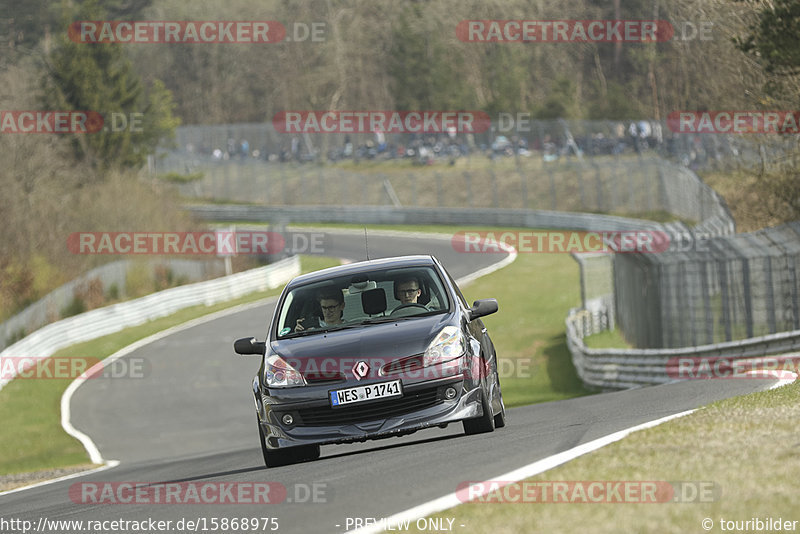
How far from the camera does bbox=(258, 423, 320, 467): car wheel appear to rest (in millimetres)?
9906

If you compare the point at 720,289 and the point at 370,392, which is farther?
the point at 720,289

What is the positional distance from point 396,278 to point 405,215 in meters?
52.5

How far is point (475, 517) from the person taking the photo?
19.9 feet

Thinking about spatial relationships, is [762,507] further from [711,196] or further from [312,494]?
[711,196]

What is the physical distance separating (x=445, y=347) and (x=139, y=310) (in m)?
31.9

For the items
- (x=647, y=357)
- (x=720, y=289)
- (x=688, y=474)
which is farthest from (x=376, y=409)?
(x=647, y=357)

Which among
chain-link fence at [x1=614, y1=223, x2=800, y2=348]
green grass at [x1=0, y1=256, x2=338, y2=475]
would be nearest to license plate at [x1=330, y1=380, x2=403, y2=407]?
chain-link fence at [x1=614, y1=223, x2=800, y2=348]

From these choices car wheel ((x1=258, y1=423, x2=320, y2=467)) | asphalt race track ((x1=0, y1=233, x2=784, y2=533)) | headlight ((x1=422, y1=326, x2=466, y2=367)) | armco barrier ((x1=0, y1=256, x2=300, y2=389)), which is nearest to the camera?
asphalt race track ((x1=0, y1=233, x2=784, y2=533))

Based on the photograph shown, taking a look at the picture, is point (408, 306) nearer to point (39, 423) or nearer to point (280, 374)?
point (280, 374)

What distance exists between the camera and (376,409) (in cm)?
927

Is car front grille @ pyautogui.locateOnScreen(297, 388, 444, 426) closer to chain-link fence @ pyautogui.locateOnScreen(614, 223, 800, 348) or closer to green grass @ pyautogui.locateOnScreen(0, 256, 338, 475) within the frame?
chain-link fence @ pyautogui.locateOnScreen(614, 223, 800, 348)

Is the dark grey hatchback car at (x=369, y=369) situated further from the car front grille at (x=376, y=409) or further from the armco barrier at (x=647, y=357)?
the armco barrier at (x=647, y=357)

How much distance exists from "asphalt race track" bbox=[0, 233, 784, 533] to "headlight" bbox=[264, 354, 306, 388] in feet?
2.27

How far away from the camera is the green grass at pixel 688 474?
223 inches
